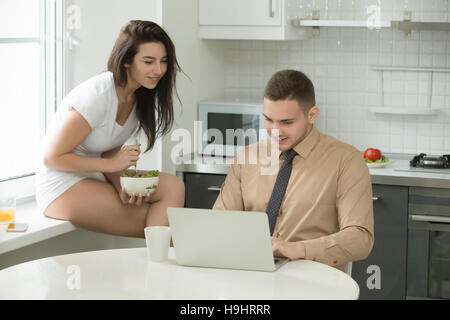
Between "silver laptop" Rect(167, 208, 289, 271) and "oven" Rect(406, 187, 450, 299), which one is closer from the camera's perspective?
"silver laptop" Rect(167, 208, 289, 271)

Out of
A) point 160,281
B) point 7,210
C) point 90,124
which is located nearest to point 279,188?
point 160,281

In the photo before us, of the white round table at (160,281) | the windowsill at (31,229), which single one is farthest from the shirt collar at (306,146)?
the windowsill at (31,229)

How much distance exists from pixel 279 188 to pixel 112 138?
81 centimetres

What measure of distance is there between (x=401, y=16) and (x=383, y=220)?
3.88ft

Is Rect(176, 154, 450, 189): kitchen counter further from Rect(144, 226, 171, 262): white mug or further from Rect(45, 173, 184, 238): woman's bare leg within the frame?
Rect(144, 226, 171, 262): white mug

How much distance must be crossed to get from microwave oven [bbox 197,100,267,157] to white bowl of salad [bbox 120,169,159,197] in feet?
3.45

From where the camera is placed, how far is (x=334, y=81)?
13.2 feet

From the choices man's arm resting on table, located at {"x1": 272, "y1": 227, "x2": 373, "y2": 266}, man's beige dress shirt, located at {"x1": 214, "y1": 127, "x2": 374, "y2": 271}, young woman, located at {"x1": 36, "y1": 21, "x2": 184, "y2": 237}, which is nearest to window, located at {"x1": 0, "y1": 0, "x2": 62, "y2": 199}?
young woman, located at {"x1": 36, "y1": 21, "x2": 184, "y2": 237}

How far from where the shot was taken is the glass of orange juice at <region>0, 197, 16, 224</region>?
8.86 ft

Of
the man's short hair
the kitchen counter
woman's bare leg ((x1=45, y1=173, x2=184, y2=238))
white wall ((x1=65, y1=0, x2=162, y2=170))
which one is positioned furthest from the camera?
white wall ((x1=65, y1=0, x2=162, y2=170))

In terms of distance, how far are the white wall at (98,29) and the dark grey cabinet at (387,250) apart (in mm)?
1120

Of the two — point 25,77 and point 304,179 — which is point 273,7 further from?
point 304,179

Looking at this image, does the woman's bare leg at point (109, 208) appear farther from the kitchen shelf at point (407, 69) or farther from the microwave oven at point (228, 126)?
the kitchen shelf at point (407, 69)

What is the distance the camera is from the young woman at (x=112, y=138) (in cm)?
272
